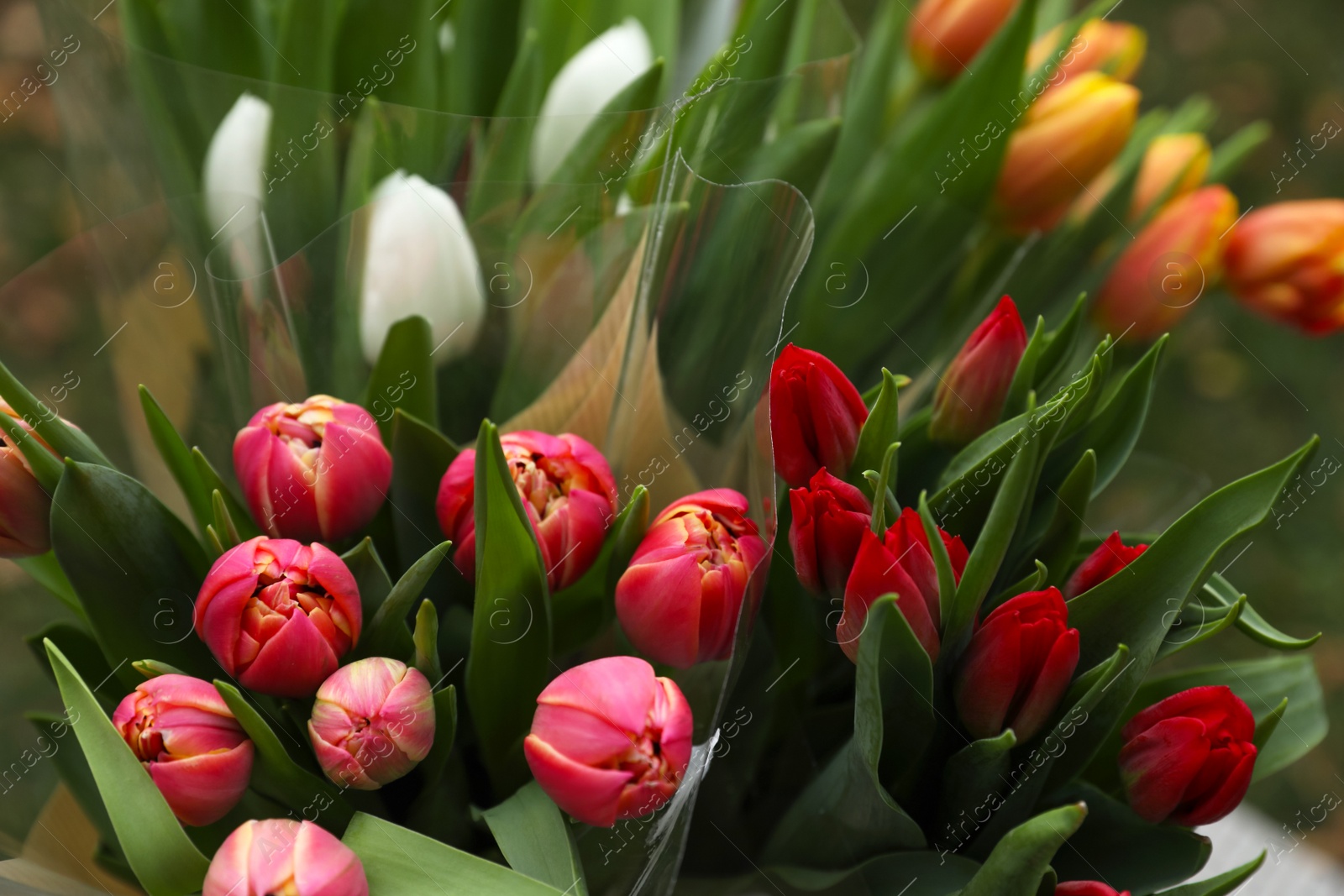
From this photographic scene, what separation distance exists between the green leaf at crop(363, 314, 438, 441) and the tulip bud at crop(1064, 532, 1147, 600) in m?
0.23

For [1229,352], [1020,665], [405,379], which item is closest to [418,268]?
[405,379]

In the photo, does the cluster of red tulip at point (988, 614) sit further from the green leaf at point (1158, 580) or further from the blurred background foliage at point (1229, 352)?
the blurred background foliage at point (1229, 352)

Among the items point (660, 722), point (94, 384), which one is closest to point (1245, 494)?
point (660, 722)

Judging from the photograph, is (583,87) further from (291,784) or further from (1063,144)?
(291,784)

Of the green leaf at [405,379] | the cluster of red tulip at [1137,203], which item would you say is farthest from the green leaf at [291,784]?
the cluster of red tulip at [1137,203]

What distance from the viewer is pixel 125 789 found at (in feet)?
1.00

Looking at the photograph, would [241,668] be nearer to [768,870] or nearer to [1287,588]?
[768,870]

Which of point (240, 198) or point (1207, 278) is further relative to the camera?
point (1207, 278)

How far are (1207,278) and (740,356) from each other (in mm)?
300

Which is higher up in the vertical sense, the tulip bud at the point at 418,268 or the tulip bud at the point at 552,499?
the tulip bud at the point at 418,268

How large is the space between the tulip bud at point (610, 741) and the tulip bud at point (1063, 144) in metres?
0.33

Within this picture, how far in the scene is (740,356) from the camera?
0.39 metres

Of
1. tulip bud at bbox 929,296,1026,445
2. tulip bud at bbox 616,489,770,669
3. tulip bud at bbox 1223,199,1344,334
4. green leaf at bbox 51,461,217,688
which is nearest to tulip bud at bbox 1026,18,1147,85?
tulip bud at bbox 1223,199,1344,334

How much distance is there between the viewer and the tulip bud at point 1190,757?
13.1 inches
